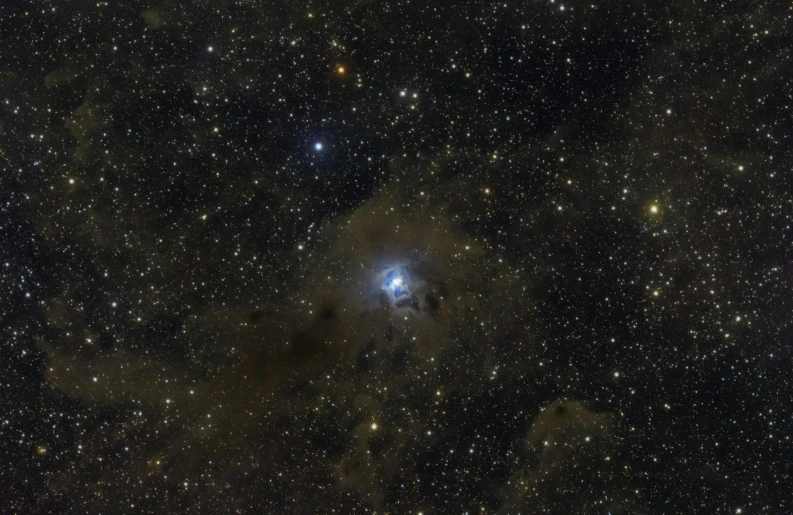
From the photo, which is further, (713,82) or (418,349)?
(418,349)

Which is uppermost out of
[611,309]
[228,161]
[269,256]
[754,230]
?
[228,161]

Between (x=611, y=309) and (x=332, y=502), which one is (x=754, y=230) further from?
(x=332, y=502)

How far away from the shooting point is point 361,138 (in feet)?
17.0

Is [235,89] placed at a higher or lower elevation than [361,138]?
higher

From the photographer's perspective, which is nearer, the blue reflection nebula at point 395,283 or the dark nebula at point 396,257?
the dark nebula at point 396,257

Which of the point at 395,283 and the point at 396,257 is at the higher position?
the point at 396,257

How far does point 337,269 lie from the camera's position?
5316mm

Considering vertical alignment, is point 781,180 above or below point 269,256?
below

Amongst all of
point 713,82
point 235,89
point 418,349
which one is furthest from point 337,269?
Result: point 713,82

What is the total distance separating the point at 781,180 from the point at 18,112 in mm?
8150

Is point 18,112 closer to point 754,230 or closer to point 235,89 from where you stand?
point 235,89

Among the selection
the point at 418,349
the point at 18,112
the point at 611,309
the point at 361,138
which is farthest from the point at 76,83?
the point at 611,309

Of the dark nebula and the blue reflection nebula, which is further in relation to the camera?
the blue reflection nebula

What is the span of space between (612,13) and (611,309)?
318 cm
